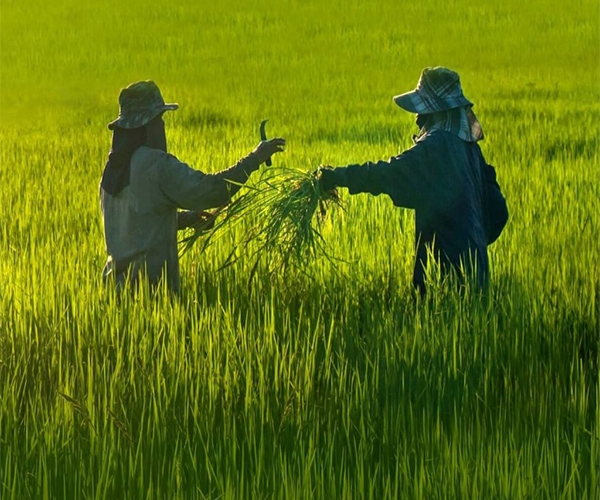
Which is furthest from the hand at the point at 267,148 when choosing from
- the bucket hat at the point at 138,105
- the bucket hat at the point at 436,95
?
the bucket hat at the point at 436,95

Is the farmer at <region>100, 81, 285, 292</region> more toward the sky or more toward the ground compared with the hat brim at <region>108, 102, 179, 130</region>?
more toward the ground

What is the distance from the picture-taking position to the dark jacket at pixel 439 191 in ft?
13.3

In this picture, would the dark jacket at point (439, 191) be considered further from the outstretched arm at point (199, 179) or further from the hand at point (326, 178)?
the outstretched arm at point (199, 179)

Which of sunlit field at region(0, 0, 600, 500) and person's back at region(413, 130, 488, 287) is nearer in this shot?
sunlit field at region(0, 0, 600, 500)

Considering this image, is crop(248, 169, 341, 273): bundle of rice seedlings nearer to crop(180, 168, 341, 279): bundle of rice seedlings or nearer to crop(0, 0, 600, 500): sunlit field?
crop(180, 168, 341, 279): bundle of rice seedlings

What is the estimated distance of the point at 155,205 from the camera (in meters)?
4.17

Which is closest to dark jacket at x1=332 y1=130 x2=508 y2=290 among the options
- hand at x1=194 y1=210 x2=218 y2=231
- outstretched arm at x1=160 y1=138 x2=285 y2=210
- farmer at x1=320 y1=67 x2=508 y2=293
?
farmer at x1=320 y1=67 x2=508 y2=293

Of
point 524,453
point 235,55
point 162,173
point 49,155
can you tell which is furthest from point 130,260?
point 235,55

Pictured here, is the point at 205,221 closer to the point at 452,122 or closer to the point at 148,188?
the point at 148,188

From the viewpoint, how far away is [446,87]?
4066 mm

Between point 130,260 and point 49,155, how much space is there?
504 centimetres

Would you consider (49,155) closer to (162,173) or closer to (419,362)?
(162,173)

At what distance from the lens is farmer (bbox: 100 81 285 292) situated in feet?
13.4

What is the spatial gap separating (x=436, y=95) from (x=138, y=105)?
1057 mm
